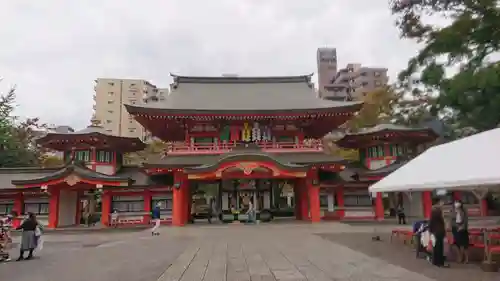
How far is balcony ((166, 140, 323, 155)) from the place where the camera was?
80.3ft

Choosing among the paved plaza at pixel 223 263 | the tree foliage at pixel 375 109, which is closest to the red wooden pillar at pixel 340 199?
the paved plaza at pixel 223 263

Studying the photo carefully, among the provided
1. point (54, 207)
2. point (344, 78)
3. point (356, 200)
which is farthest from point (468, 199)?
Result: point (344, 78)

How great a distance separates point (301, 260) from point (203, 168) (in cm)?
1221

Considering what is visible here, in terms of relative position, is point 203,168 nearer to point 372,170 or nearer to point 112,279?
point 372,170

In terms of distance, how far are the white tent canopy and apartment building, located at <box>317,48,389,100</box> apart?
6446 cm

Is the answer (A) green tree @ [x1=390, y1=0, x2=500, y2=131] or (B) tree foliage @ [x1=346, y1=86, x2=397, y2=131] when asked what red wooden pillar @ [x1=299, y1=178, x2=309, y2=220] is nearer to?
(A) green tree @ [x1=390, y1=0, x2=500, y2=131]

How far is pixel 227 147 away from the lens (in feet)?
81.1

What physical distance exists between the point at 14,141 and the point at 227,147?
23333 millimetres

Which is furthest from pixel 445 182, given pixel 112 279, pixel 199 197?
pixel 199 197

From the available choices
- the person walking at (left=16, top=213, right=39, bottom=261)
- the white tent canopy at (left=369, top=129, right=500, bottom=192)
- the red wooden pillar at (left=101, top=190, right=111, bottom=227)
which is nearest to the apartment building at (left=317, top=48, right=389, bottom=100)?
the red wooden pillar at (left=101, top=190, right=111, bottom=227)

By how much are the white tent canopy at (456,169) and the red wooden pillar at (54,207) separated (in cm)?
1990

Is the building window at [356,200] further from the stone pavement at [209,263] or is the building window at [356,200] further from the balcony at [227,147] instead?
the stone pavement at [209,263]

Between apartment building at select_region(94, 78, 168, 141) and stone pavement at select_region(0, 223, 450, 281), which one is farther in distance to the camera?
apartment building at select_region(94, 78, 168, 141)

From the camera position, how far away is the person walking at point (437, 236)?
9.06 metres
